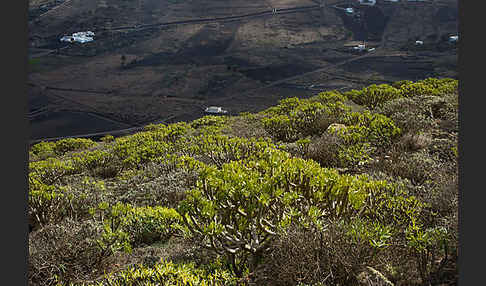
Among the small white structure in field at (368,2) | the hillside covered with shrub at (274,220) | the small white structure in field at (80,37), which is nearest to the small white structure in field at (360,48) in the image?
the small white structure in field at (368,2)

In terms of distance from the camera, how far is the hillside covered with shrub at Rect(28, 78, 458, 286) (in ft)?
10.6

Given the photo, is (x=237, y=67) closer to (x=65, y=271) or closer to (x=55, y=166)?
(x=55, y=166)

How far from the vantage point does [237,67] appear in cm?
5566

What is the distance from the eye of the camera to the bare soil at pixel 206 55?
45469 millimetres

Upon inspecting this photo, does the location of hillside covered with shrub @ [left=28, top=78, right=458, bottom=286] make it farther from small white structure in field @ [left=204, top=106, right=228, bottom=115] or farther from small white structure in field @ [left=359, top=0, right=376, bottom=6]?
small white structure in field @ [left=359, top=0, right=376, bottom=6]

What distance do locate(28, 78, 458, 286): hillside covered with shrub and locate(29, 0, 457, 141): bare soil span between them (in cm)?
3410

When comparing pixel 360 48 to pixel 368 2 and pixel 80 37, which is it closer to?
pixel 368 2

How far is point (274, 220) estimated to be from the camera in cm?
377

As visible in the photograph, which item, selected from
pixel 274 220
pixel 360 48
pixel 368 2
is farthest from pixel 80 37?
pixel 274 220

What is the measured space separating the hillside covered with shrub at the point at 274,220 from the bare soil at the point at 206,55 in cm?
3410

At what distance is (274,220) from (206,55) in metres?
60.0

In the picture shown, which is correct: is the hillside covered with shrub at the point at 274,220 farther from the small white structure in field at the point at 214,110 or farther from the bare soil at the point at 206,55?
the bare soil at the point at 206,55

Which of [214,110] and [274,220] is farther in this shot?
[214,110]

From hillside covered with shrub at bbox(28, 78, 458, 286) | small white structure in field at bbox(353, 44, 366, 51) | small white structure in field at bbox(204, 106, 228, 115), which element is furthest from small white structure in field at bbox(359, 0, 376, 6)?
hillside covered with shrub at bbox(28, 78, 458, 286)
